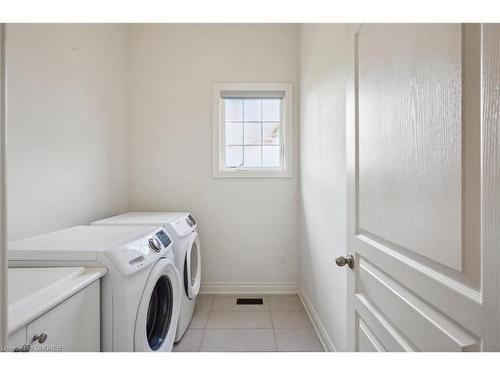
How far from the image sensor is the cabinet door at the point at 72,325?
0.83 m

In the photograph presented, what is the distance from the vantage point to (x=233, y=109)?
9.58ft

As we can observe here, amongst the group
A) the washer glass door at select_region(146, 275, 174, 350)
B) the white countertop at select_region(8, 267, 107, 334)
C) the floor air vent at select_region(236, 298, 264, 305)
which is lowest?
the floor air vent at select_region(236, 298, 264, 305)

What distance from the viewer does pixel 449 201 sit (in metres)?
0.53

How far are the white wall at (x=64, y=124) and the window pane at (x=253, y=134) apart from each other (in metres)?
1.26

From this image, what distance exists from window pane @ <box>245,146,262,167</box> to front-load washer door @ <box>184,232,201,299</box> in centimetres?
99

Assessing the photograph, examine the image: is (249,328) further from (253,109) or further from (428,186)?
(253,109)

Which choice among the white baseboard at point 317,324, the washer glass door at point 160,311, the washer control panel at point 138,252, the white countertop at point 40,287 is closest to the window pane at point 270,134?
the white baseboard at point 317,324

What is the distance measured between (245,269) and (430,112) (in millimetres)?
2521

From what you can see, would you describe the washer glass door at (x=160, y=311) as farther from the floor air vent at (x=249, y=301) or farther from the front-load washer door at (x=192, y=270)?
the floor air vent at (x=249, y=301)

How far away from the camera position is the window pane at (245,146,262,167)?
2945 mm

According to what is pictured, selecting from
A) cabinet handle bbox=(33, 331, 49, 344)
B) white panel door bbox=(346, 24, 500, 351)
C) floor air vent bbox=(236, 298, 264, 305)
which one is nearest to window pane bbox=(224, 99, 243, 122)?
floor air vent bbox=(236, 298, 264, 305)

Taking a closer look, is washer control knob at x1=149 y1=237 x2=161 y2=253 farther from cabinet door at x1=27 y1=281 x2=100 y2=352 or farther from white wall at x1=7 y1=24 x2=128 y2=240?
white wall at x1=7 y1=24 x2=128 y2=240

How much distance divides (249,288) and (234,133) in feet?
5.42

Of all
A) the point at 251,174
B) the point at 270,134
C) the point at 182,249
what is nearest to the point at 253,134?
the point at 270,134
